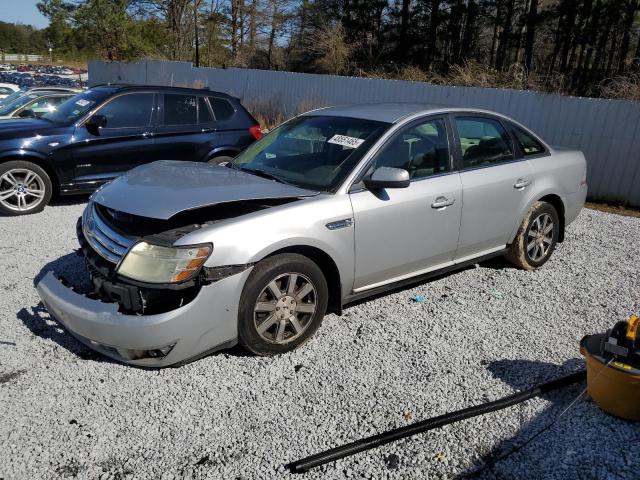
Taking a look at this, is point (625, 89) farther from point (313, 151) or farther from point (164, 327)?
point (164, 327)

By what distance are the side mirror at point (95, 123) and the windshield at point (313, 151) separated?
10.8 ft

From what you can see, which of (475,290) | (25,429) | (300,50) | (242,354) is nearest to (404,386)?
(242,354)

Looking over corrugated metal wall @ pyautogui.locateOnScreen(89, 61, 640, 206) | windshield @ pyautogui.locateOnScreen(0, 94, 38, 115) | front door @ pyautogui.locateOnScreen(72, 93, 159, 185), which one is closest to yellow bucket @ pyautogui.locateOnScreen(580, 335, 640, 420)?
front door @ pyautogui.locateOnScreen(72, 93, 159, 185)

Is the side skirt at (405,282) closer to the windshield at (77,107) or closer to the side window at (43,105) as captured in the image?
the windshield at (77,107)

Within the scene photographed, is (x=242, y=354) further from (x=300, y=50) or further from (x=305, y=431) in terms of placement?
(x=300, y=50)

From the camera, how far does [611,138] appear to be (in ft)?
30.5

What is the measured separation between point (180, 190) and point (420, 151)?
1937 mm

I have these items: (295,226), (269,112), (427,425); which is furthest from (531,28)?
(427,425)

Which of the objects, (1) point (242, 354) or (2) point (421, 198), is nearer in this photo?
(1) point (242, 354)

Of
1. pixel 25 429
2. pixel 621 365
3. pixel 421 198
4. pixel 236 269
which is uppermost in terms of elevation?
pixel 421 198

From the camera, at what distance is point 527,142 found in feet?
16.7

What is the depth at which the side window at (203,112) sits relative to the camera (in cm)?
761

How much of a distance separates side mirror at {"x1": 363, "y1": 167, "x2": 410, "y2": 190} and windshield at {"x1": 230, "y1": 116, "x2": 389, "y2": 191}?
0.20m

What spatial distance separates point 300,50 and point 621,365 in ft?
93.3
